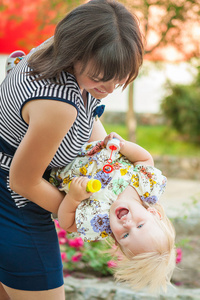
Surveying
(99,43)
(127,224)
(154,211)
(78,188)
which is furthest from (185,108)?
(99,43)

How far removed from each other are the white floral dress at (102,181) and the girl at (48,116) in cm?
7

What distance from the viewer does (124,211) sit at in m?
1.79

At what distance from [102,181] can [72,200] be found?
162 millimetres

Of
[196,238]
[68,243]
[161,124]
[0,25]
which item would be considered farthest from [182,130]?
[68,243]

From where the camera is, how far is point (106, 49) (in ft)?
4.63

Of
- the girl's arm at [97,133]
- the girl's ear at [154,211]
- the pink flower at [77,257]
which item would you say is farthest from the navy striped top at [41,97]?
the pink flower at [77,257]

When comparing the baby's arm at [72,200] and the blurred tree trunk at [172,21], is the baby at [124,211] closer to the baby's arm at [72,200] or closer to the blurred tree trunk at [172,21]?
the baby's arm at [72,200]

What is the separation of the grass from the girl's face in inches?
264

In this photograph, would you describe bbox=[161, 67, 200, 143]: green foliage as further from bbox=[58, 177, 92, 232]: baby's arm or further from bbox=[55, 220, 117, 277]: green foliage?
bbox=[58, 177, 92, 232]: baby's arm

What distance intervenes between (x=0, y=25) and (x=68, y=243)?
5.54 meters

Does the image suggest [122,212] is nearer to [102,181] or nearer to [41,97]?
[102,181]

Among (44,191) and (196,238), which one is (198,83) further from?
(44,191)

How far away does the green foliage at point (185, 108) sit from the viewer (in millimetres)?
8641

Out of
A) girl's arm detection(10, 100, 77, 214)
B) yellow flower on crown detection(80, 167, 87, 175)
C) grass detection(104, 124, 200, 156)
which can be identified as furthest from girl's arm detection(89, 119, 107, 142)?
grass detection(104, 124, 200, 156)
